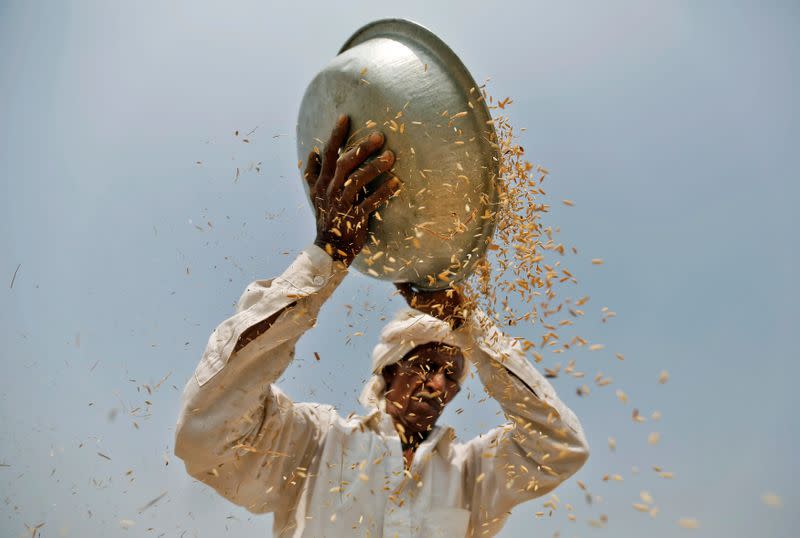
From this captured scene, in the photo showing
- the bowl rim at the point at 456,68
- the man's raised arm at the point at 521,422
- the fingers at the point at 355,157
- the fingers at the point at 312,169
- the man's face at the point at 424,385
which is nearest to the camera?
the fingers at the point at 355,157

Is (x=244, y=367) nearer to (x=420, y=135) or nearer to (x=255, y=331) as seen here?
(x=255, y=331)

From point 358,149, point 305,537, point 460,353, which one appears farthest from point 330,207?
point 305,537

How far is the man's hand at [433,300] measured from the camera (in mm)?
2764

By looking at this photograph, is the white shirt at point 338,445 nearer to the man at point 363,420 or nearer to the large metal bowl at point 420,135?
the man at point 363,420

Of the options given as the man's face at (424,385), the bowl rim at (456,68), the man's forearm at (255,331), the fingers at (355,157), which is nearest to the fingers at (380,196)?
the fingers at (355,157)

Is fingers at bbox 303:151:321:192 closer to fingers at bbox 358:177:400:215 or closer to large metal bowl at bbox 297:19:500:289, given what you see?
large metal bowl at bbox 297:19:500:289

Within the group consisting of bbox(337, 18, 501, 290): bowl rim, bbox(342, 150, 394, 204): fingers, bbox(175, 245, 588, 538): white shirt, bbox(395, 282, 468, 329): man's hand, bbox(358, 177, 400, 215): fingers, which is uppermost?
bbox(337, 18, 501, 290): bowl rim

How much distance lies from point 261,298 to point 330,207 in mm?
455

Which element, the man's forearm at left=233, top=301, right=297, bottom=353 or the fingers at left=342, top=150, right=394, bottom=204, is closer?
the fingers at left=342, top=150, right=394, bottom=204

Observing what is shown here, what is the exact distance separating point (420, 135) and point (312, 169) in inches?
19.2

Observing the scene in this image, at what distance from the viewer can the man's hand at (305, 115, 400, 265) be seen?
2.27m

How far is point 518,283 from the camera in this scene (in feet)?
8.67

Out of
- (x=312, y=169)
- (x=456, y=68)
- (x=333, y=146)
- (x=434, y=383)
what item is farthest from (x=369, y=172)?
(x=434, y=383)

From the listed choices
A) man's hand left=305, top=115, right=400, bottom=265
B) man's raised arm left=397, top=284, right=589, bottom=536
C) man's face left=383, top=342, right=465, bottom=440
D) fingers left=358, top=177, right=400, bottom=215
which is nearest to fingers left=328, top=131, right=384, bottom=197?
man's hand left=305, top=115, right=400, bottom=265
